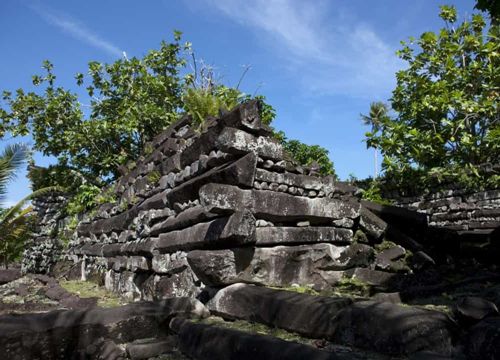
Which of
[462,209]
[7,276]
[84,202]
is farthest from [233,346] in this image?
[84,202]

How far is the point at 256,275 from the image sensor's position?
456cm

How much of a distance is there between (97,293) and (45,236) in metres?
7.62

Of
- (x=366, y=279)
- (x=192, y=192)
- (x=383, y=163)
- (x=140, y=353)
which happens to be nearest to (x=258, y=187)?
(x=192, y=192)

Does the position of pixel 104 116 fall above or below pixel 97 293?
above

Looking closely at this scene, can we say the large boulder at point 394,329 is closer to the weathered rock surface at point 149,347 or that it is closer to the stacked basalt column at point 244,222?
the weathered rock surface at point 149,347

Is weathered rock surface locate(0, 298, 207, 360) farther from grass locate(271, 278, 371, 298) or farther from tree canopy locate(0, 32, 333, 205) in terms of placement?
tree canopy locate(0, 32, 333, 205)

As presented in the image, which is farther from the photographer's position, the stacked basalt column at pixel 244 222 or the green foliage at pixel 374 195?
the green foliage at pixel 374 195

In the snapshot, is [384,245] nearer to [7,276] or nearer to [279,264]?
[279,264]

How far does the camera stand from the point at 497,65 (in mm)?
13734

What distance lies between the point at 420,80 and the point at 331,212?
39.2 ft

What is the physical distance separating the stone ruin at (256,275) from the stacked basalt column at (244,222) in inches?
0.7

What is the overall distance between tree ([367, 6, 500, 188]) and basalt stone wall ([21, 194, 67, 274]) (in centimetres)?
1157

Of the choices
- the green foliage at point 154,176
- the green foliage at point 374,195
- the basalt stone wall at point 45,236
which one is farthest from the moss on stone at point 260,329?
the basalt stone wall at point 45,236

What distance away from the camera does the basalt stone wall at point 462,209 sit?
10023mm
